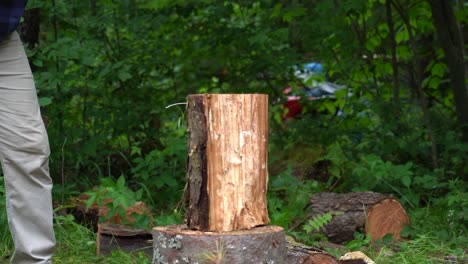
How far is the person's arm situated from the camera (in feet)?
13.3

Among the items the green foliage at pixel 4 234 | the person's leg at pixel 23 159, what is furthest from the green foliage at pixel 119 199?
the person's leg at pixel 23 159

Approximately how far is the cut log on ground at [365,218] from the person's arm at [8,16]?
2666mm

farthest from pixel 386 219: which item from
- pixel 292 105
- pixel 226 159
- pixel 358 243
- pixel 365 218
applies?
pixel 292 105

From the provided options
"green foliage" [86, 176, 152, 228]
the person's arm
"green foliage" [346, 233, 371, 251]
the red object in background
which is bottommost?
"green foliage" [346, 233, 371, 251]

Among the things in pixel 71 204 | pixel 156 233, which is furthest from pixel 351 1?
pixel 156 233

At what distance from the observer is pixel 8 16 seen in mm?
4074

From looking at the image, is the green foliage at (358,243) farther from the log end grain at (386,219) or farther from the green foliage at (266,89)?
the green foliage at (266,89)

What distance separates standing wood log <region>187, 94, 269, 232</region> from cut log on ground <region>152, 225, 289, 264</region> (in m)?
0.12

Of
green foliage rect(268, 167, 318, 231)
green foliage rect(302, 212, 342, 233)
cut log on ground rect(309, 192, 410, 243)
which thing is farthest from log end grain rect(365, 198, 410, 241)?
green foliage rect(268, 167, 318, 231)

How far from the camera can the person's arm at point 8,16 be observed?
4.07 metres

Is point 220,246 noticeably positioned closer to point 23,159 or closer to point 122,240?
point 23,159

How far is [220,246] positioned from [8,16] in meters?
1.58

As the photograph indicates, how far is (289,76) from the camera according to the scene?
8984 mm

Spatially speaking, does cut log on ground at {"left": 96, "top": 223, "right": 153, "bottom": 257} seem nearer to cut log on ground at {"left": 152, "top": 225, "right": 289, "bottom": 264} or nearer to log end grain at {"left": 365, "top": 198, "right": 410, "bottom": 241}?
cut log on ground at {"left": 152, "top": 225, "right": 289, "bottom": 264}
